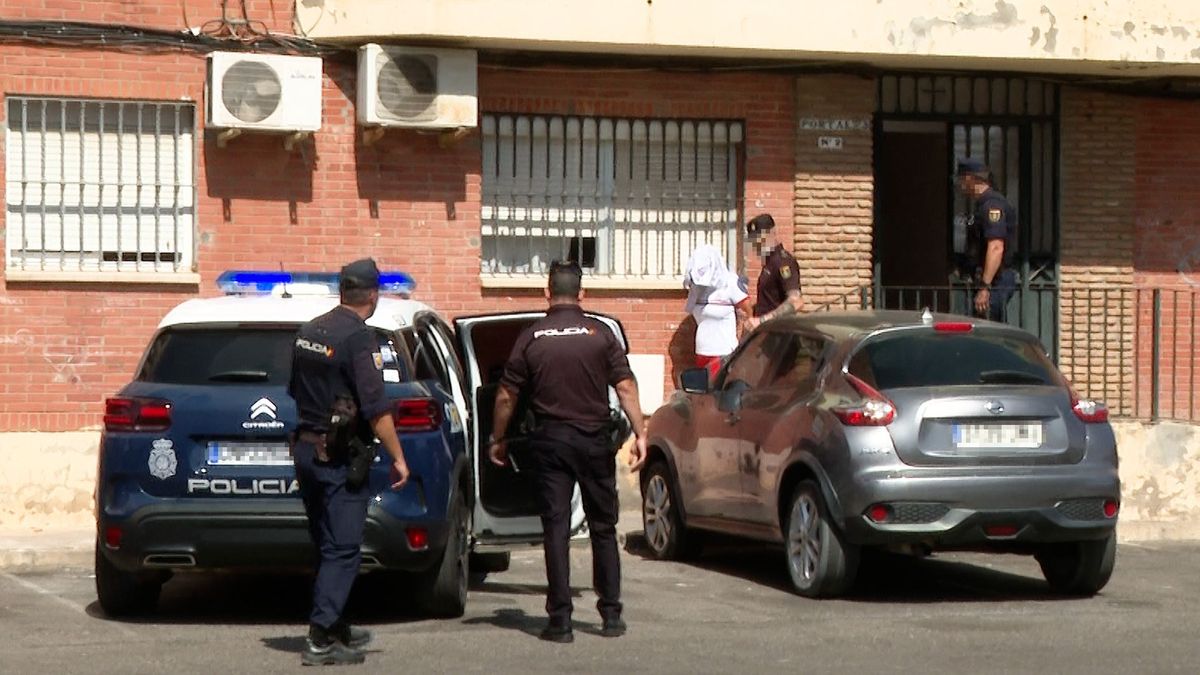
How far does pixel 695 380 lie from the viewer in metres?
12.4

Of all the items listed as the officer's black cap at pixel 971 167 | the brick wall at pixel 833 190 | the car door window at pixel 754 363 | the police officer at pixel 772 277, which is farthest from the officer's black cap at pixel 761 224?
the car door window at pixel 754 363

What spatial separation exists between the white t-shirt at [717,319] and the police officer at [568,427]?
6169 mm

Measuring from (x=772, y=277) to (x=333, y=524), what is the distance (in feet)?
24.5

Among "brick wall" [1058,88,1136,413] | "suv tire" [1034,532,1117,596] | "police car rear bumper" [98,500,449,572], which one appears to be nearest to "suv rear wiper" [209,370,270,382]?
"police car rear bumper" [98,500,449,572]

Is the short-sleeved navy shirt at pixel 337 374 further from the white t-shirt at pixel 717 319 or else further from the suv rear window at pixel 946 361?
the white t-shirt at pixel 717 319

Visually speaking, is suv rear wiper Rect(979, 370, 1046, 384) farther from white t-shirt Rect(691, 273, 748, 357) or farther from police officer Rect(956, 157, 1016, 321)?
white t-shirt Rect(691, 273, 748, 357)

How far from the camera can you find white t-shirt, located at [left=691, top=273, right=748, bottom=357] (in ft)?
52.0

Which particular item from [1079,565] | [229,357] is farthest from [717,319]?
[229,357]

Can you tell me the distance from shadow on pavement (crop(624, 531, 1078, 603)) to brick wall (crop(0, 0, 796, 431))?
111 inches

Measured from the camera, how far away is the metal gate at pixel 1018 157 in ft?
56.2

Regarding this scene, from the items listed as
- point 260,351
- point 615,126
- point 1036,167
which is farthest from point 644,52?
point 260,351

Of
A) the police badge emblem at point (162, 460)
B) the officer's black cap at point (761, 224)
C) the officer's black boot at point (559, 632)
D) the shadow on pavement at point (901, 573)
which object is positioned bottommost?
the shadow on pavement at point (901, 573)

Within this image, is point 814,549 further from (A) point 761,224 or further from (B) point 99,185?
(B) point 99,185

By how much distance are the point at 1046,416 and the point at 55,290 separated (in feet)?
24.2
